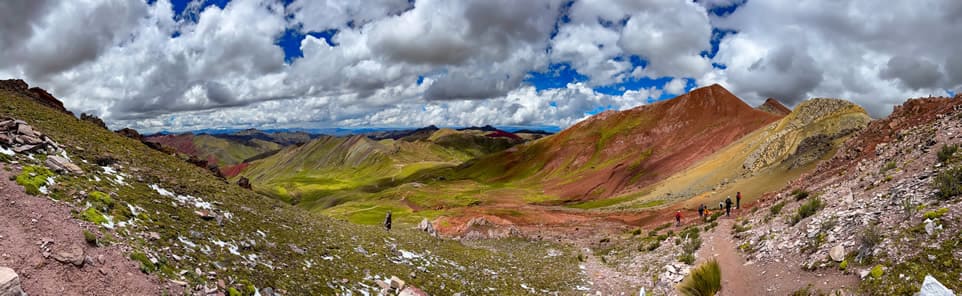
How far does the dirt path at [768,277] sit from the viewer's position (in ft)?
44.8

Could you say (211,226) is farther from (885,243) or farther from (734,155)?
(734,155)

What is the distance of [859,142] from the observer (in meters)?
38.1

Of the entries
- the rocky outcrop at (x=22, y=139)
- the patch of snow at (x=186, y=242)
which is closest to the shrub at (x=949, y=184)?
the patch of snow at (x=186, y=242)

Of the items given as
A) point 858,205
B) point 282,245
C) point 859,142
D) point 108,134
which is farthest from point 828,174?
point 108,134

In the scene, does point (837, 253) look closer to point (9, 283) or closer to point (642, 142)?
point (9, 283)

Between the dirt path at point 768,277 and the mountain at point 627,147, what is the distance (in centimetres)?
7124

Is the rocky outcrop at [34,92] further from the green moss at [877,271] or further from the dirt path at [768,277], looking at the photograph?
the green moss at [877,271]

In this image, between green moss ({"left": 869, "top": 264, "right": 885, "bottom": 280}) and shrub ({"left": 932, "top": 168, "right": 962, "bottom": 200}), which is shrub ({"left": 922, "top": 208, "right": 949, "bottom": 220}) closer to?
shrub ({"left": 932, "top": 168, "right": 962, "bottom": 200})

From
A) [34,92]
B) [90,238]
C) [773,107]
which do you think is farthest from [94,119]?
[773,107]

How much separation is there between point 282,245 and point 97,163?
7.61 m

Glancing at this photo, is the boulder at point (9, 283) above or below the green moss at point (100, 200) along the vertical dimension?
below

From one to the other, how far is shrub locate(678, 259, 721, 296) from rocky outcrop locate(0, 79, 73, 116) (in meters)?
35.5

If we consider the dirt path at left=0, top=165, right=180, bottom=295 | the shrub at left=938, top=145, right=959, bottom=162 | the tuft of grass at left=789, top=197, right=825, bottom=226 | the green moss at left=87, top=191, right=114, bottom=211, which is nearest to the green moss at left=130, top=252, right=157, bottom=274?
the dirt path at left=0, top=165, right=180, bottom=295

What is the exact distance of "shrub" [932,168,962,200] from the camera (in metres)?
14.6
